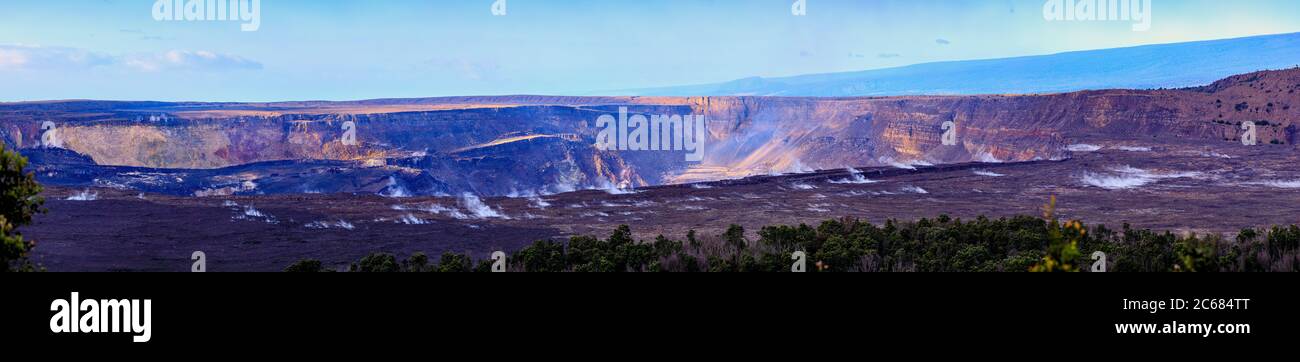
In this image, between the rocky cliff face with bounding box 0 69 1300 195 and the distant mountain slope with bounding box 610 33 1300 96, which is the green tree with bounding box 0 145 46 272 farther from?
the distant mountain slope with bounding box 610 33 1300 96

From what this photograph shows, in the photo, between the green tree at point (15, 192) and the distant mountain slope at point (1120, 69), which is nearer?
the green tree at point (15, 192)

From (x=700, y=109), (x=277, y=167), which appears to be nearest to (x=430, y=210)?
(x=277, y=167)

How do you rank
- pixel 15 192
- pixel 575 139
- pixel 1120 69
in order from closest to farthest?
pixel 15 192 → pixel 575 139 → pixel 1120 69

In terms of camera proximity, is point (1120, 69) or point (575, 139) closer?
point (575, 139)

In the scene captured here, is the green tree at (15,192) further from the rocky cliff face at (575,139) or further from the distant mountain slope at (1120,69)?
the distant mountain slope at (1120,69)

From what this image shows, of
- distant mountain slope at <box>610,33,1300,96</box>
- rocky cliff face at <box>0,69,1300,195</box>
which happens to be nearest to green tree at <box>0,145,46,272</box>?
rocky cliff face at <box>0,69,1300,195</box>

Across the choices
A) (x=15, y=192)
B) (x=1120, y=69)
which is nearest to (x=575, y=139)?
(x=15, y=192)

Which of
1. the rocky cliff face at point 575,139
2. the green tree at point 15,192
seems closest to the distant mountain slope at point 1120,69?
the rocky cliff face at point 575,139

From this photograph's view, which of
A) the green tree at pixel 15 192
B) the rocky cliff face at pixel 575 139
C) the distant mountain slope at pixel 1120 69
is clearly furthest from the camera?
the distant mountain slope at pixel 1120 69

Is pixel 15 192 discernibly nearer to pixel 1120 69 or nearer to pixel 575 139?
pixel 575 139
